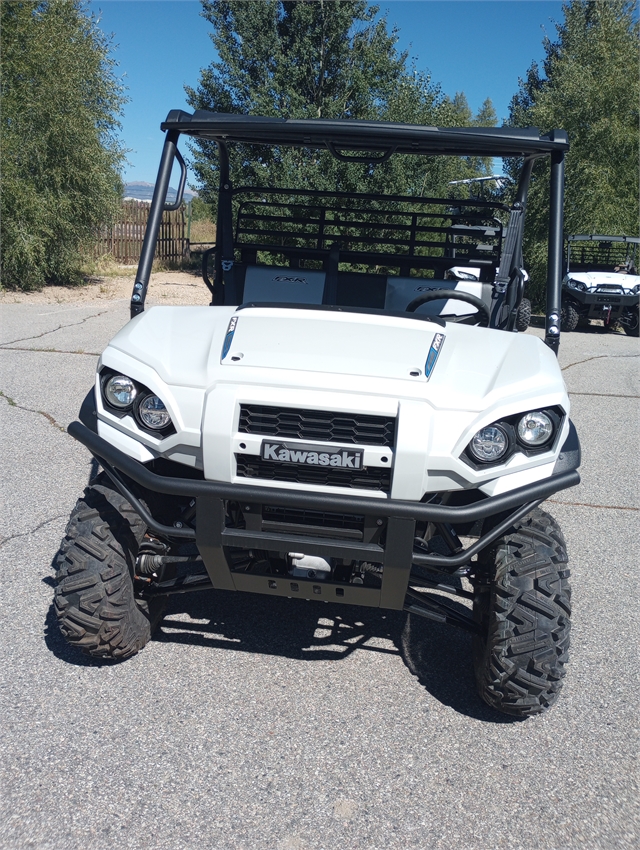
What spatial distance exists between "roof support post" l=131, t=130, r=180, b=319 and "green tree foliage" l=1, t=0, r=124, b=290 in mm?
11236

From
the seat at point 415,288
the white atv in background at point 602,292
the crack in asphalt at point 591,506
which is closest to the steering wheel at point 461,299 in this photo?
the seat at point 415,288

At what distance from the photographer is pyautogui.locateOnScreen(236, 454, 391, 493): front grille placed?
2.57m

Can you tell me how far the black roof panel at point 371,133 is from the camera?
10.9 feet

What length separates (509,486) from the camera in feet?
8.65

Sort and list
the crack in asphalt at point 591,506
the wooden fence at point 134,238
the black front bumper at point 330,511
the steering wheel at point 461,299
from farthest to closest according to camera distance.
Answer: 1. the wooden fence at point 134,238
2. the crack in asphalt at point 591,506
3. the steering wheel at point 461,299
4. the black front bumper at point 330,511

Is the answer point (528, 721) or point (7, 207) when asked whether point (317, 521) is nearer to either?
point (528, 721)

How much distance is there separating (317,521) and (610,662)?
1.54 metres

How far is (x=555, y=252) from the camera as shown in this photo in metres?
3.37

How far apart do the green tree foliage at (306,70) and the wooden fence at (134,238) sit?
3860mm

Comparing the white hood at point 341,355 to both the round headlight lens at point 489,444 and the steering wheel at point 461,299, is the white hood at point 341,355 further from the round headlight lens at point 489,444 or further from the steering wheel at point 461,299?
the steering wheel at point 461,299

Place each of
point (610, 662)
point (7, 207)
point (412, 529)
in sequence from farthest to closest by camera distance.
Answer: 1. point (7, 207)
2. point (610, 662)
3. point (412, 529)

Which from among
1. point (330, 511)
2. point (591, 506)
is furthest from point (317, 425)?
point (591, 506)

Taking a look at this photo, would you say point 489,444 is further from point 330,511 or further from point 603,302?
point 603,302

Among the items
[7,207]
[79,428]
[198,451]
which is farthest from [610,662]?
[7,207]
